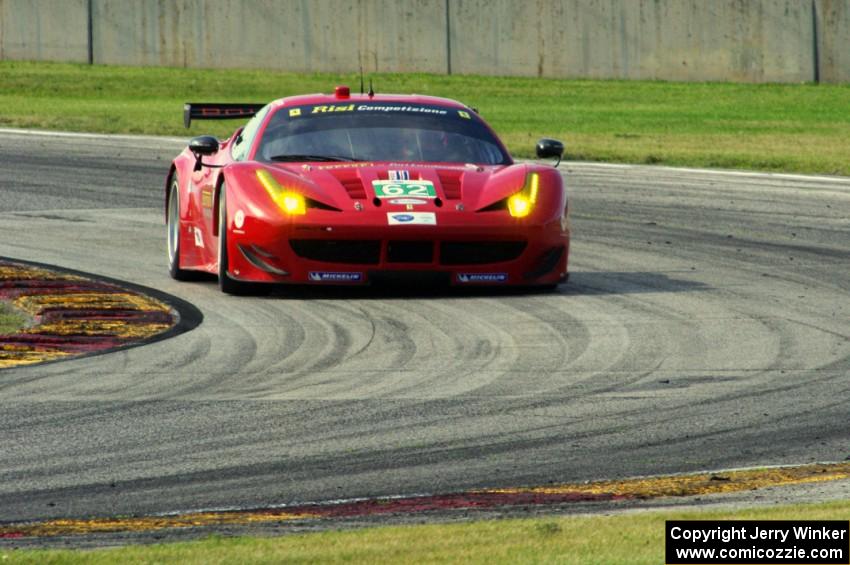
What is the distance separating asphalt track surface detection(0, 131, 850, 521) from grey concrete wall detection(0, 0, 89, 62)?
24037 millimetres

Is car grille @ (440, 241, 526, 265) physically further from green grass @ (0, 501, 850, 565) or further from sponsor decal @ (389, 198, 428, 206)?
green grass @ (0, 501, 850, 565)

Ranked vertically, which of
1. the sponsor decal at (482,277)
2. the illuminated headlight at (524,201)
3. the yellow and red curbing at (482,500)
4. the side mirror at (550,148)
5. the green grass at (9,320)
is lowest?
the yellow and red curbing at (482,500)

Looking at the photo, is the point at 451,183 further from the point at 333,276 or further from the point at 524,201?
the point at 333,276

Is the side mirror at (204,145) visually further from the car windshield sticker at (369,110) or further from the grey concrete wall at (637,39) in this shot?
the grey concrete wall at (637,39)

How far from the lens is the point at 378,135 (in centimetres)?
1186

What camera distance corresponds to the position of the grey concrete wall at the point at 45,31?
A: 37312 millimetres

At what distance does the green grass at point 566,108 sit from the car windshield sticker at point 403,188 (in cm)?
1068

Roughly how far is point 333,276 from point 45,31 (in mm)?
28187

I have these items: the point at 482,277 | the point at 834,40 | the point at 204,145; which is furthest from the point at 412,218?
the point at 834,40

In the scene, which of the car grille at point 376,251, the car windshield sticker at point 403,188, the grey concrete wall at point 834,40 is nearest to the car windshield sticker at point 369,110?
the car windshield sticker at point 403,188

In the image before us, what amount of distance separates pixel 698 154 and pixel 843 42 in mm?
14937

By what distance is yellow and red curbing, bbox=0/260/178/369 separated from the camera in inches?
366

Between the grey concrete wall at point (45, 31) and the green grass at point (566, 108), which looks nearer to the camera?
the green grass at point (566, 108)

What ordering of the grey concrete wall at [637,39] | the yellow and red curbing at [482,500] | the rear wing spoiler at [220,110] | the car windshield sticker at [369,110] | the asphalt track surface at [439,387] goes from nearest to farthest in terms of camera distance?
the yellow and red curbing at [482,500] → the asphalt track surface at [439,387] → the car windshield sticker at [369,110] → the rear wing spoiler at [220,110] → the grey concrete wall at [637,39]
